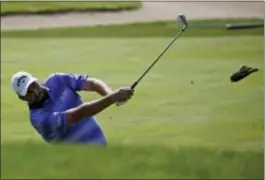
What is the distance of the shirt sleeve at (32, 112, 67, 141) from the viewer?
221cm

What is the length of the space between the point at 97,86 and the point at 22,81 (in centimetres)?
21

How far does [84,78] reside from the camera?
2.22 metres

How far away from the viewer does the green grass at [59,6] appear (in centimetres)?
223

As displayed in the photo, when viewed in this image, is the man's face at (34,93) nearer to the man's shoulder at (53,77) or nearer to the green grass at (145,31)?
the man's shoulder at (53,77)

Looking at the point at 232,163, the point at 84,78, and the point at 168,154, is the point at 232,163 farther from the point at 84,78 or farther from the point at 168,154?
the point at 84,78

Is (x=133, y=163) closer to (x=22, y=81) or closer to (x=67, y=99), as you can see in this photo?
(x=67, y=99)

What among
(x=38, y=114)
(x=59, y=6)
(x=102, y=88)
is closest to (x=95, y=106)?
(x=102, y=88)

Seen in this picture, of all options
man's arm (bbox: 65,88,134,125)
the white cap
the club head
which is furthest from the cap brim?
the club head

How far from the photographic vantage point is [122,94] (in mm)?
2199

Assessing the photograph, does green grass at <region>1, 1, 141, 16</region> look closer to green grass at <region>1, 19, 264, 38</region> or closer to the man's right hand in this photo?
green grass at <region>1, 19, 264, 38</region>

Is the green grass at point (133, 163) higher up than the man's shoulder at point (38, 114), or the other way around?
the man's shoulder at point (38, 114)

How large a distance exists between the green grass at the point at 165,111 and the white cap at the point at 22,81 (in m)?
0.03

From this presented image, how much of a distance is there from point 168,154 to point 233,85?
0.86 ft

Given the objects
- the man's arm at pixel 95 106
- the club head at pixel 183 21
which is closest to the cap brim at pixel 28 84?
the man's arm at pixel 95 106
